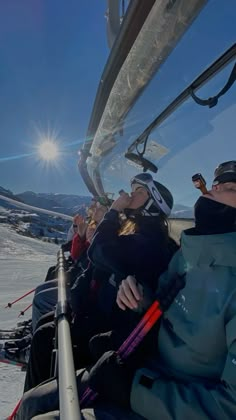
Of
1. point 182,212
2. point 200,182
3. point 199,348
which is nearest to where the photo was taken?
point 199,348

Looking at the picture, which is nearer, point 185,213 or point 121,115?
point 185,213

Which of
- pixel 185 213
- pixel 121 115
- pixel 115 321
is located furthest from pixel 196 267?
pixel 121 115

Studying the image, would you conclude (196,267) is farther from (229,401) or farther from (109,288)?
(109,288)

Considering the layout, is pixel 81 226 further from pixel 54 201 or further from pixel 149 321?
pixel 54 201

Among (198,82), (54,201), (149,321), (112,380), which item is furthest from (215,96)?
(54,201)

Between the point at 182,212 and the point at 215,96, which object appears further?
the point at 182,212

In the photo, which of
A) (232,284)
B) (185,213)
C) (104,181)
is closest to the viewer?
(232,284)

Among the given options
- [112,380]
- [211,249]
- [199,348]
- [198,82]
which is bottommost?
[112,380]

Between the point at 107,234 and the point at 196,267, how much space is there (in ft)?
2.94

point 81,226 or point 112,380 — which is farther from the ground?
point 81,226

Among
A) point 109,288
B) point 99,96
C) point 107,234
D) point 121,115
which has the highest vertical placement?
point 99,96

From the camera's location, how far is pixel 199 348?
99 centimetres

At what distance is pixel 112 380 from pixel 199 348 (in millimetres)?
287

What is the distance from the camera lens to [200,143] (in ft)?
6.65
